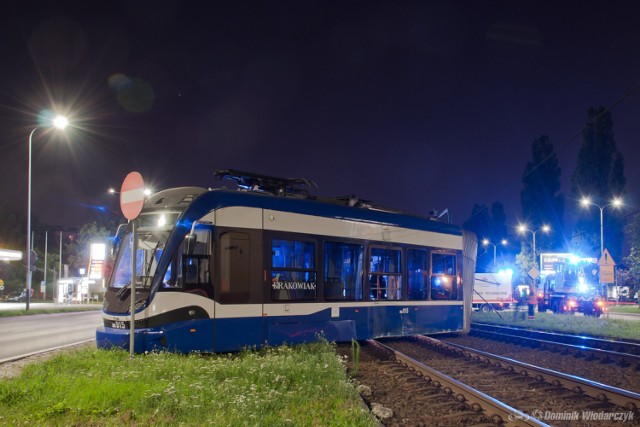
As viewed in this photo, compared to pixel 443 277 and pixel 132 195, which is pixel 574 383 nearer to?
pixel 443 277

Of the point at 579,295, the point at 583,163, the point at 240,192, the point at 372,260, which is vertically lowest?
the point at 579,295

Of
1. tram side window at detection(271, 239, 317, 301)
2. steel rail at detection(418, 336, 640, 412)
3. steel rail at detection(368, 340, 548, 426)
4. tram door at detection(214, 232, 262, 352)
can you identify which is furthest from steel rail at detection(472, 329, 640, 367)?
tram door at detection(214, 232, 262, 352)

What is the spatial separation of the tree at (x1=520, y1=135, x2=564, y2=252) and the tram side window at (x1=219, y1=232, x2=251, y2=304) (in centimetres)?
6080

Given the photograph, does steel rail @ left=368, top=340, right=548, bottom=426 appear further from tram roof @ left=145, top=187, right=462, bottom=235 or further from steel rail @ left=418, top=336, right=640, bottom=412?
tram roof @ left=145, top=187, right=462, bottom=235

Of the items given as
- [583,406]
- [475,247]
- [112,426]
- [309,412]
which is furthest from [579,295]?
[112,426]

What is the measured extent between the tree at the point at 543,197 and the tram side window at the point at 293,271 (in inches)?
2325

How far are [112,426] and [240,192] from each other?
6.27 meters

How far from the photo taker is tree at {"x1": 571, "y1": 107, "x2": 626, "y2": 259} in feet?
174

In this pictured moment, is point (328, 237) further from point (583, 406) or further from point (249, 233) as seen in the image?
point (583, 406)

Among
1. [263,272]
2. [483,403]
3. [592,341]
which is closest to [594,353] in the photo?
[592,341]

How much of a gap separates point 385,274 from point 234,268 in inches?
191

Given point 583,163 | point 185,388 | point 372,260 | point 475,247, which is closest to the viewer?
point 185,388

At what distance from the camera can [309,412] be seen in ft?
22.5

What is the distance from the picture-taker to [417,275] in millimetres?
15461
